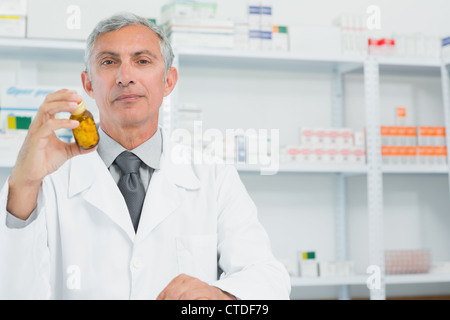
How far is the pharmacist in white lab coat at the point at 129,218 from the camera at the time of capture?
0.97 metres

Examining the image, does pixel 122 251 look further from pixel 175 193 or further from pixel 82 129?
pixel 82 129

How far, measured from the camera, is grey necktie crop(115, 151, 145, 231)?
1.04 m

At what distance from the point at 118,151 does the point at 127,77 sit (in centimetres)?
16

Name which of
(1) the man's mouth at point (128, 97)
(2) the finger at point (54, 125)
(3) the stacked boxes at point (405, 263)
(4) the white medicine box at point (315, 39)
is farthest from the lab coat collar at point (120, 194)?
(3) the stacked boxes at point (405, 263)

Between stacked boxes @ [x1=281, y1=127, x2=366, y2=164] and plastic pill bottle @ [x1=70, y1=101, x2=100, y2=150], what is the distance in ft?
4.72

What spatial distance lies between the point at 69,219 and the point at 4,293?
0.65ft

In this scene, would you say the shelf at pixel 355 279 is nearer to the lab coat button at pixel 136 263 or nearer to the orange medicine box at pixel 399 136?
the orange medicine box at pixel 399 136

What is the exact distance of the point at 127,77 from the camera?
3.41 feet

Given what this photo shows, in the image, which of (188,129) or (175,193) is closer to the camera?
(175,193)

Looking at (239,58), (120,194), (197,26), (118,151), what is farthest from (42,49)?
(120,194)

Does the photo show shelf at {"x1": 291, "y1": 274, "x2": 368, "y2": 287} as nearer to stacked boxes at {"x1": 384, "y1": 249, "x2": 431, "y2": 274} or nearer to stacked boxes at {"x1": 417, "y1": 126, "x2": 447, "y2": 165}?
stacked boxes at {"x1": 384, "y1": 249, "x2": 431, "y2": 274}

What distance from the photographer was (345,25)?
231 cm

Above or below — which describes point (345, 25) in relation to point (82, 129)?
above
